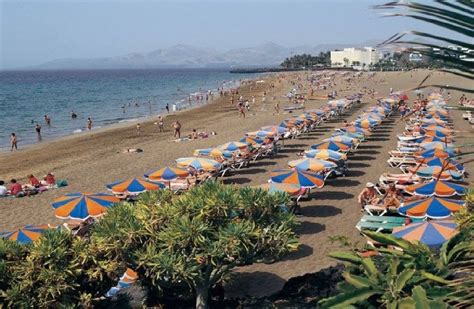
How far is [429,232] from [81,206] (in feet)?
22.8

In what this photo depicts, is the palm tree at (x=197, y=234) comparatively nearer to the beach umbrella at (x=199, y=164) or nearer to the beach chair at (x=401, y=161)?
the beach umbrella at (x=199, y=164)

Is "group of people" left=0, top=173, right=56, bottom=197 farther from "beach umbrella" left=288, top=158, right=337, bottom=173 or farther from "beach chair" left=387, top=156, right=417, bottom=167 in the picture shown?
"beach chair" left=387, top=156, right=417, bottom=167

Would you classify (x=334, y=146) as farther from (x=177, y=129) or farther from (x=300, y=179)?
(x=177, y=129)

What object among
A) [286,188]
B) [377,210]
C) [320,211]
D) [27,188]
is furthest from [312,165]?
[27,188]

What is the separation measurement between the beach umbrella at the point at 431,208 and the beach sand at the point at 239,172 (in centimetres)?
133

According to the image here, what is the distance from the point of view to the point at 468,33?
1436 millimetres

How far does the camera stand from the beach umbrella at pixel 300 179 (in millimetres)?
12109

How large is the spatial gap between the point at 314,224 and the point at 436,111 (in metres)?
16.3

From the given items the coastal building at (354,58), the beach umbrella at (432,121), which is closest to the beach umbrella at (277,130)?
the beach umbrella at (432,121)

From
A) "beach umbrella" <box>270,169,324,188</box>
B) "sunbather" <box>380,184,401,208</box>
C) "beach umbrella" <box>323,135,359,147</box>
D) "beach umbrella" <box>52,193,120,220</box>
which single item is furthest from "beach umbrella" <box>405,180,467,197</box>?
"beach umbrella" <box>52,193,120,220</box>

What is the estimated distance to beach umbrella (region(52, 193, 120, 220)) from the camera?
10.4 meters

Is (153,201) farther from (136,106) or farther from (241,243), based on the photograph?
(136,106)

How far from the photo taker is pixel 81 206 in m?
10.5

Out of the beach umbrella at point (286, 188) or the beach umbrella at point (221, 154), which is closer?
the beach umbrella at point (286, 188)
